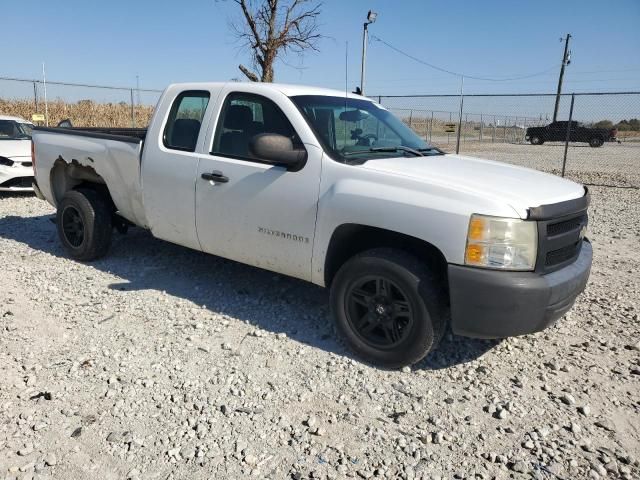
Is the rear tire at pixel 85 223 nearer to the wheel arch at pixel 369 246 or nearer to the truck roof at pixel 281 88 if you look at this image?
the truck roof at pixel 281 88

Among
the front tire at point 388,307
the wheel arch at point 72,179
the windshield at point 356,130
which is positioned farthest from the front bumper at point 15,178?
the front tire at point 388,307

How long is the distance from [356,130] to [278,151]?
808 millimetres

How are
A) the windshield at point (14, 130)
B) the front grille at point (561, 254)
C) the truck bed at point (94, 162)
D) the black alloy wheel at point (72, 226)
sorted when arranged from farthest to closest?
1. the windshield at point (14, 130)
2. the black alloy wheel at point (72, 226)
3. the truck bed at point (94, 162)
4. the front grille at point (561, 254)

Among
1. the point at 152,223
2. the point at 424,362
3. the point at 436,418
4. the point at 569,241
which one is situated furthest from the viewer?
the point at 152,223

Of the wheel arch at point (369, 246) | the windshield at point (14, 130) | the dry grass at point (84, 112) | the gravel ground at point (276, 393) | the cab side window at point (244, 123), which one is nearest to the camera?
the gravel ground at point (276, 393)

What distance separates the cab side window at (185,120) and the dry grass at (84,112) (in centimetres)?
1724

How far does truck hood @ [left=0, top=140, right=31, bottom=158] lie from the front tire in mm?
7615

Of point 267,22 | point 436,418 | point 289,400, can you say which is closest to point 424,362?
point 436,418

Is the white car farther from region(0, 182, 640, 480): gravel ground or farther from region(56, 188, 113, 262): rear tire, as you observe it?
region(0, 182, 640, 480): gravel ground

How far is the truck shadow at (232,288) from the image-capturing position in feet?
12.8

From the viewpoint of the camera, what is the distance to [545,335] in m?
4.05

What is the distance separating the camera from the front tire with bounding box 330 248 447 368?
326cm

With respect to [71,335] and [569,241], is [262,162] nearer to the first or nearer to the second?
[71,335]

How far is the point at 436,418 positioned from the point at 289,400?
858 mm
